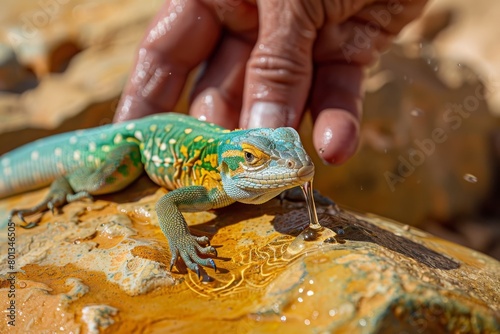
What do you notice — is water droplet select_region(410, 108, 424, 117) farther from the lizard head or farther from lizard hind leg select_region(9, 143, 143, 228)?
the lizard head

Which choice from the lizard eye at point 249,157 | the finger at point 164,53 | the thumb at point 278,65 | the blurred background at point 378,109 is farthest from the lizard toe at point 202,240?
the blurred background at point 378,109

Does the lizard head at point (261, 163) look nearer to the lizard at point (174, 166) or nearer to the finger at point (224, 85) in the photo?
the lizard at point (174, 166)

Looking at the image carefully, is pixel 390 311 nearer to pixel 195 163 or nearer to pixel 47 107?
pixel 195 163

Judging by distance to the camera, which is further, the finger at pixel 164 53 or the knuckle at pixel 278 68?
the finger at pixel 164 53

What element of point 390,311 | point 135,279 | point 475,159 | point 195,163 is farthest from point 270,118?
point 475,159

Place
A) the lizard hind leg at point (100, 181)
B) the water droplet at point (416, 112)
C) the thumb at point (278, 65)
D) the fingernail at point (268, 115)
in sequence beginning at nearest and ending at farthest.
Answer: the lizard hind leg at point (100, 181) < the fingernail at point (268, 115) < the thumb at point (278, 65) < the water droplet at point (416, 112)

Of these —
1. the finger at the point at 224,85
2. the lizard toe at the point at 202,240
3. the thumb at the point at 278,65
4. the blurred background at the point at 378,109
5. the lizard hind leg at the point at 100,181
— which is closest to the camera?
the lizard toe at the point at 202,240

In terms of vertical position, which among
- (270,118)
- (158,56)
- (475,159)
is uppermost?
(158,56)
